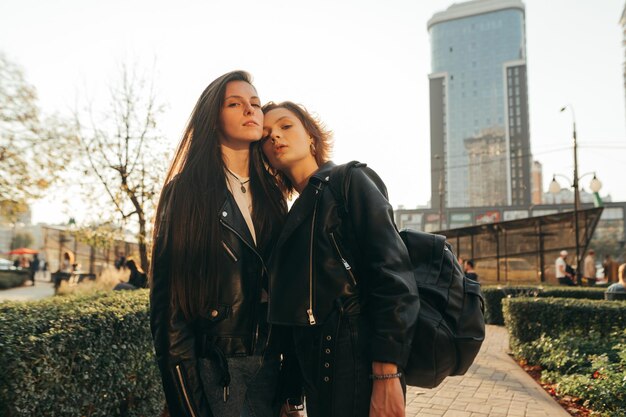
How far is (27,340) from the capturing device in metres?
3.08

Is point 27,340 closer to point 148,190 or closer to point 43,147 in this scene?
point 148,190

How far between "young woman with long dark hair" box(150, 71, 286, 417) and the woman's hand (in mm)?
587

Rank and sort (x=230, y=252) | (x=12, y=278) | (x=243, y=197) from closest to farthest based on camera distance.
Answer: (x=230, y=252) < (x=243, y=197) < (x=12, y=278)

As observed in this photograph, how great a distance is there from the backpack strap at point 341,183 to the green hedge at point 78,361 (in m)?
2.29

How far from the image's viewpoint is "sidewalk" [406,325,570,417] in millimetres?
5391

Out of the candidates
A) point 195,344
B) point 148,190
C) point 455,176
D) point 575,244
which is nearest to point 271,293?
point 195,344

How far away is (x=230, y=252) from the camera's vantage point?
209cm

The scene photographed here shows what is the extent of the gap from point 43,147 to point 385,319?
1468cm

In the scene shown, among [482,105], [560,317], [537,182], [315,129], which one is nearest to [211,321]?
[315,129]

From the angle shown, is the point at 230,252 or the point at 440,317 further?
the point at 230,252

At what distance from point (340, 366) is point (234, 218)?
0.79 metres

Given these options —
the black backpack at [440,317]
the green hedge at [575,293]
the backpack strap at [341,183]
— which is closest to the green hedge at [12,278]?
the green hedge at [575,293]

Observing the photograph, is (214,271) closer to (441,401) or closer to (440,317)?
(440,317)

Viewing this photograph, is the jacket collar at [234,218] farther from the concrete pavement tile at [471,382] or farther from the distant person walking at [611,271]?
the distant person walking at [611,271]
